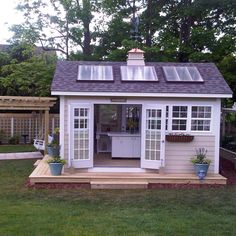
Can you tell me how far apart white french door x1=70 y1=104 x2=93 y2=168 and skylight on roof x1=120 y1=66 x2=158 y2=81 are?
143 cm

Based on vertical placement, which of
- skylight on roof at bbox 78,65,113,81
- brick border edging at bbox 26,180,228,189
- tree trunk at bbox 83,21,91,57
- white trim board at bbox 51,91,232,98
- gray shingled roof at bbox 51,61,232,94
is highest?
tree trunk at bbox 83,21,91,57

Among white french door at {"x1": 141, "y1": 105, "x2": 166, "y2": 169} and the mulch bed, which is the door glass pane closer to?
white french door at {"x1": 141, "y1": 105, "x2": 166, "y2": 169}

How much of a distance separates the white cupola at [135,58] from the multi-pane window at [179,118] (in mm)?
2046

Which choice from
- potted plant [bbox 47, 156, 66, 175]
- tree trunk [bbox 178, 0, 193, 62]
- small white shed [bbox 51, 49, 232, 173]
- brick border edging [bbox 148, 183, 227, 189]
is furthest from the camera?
tree trunk [bbox 178, 0, 193, 62]

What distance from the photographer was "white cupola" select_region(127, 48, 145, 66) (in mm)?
12273

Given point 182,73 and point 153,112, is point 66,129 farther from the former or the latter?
point 182,73

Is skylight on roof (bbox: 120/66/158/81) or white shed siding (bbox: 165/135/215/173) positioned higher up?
skylight on roof (bbox: 120/66/158/81)

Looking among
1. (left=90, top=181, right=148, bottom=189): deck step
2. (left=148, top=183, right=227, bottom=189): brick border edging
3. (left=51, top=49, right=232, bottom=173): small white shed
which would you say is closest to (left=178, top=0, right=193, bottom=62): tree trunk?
(left=51, top=49, right=232, bottom=173): small white shed

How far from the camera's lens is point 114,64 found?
12484mm

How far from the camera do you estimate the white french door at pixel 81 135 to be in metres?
10.6

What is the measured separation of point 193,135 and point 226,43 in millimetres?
7876

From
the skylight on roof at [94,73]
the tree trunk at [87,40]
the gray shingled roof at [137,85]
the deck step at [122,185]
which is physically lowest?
the deck step at [122,185]

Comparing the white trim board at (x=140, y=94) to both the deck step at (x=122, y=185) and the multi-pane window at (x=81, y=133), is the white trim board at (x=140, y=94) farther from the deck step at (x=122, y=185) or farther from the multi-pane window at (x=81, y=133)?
the deck step at (x=122, y=185)

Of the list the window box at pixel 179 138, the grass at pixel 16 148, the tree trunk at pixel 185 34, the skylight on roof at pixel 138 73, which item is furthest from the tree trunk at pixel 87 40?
the window box at pixel 179 138
